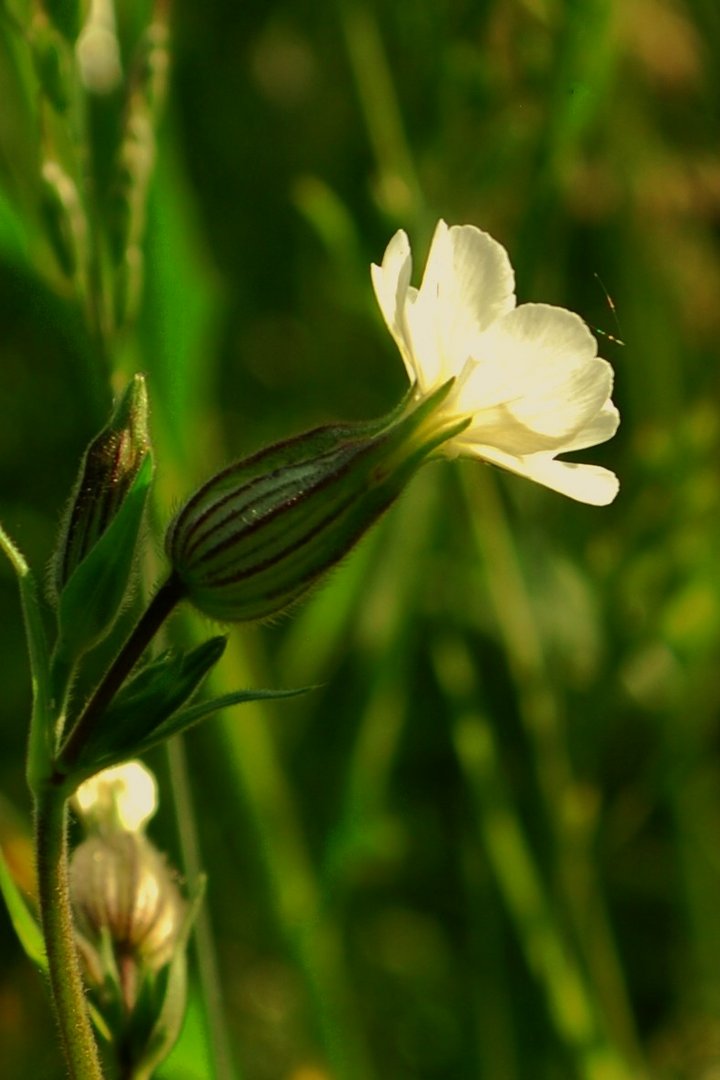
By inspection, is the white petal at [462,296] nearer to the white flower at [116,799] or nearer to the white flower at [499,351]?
the white flower at [499,351]

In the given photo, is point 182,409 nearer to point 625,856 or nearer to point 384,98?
point 384,98

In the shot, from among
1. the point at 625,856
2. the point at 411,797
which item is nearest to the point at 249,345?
the point at 411,797

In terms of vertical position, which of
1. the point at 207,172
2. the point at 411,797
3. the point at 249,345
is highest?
the point at 207,172

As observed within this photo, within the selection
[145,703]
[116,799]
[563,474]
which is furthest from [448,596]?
[145,703]

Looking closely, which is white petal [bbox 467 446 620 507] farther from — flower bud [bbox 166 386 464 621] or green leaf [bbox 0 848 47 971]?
green leaf [bbox 0 848 47 971]

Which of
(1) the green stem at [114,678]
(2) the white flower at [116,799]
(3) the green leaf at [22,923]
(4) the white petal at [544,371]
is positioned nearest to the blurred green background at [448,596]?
(2) the white flower at [116,799]

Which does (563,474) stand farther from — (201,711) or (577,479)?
Result: (201,711)
